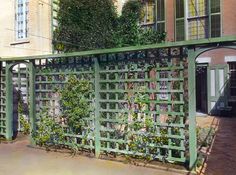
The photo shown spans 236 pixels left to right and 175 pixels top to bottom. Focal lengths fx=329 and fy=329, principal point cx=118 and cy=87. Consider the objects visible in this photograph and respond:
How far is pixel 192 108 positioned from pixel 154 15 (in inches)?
476

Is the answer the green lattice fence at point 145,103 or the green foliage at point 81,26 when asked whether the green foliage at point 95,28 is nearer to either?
the green foliage at point 81,26

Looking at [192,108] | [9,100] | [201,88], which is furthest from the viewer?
[201,88]

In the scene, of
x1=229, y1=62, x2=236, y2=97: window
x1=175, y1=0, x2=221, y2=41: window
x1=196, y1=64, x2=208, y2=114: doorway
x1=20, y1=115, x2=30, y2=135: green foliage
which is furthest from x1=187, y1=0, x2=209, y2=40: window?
x1=20, y1=115, x2=30, y2=135: green foliage

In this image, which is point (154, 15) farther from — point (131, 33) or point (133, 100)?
point (133, 100)

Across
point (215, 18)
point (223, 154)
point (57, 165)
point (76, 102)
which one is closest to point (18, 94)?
point (76, 102)

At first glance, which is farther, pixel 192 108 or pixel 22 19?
pixel 22 19

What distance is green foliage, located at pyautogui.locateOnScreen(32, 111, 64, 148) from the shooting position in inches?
349

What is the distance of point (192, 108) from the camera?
688 cm

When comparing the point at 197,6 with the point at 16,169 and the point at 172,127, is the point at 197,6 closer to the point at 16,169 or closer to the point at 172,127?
the point at 172,127

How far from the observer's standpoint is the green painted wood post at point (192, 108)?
Result: 6824 millimetres

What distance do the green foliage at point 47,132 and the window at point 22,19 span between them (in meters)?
7.76

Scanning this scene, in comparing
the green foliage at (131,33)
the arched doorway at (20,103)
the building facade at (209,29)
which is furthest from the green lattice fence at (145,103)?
the building facade at (209,29)

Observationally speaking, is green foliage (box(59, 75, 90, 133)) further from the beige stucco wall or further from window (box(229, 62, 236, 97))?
window (box(229, 62, 236, 97))

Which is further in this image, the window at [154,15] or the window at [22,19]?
the window at [154,15]
